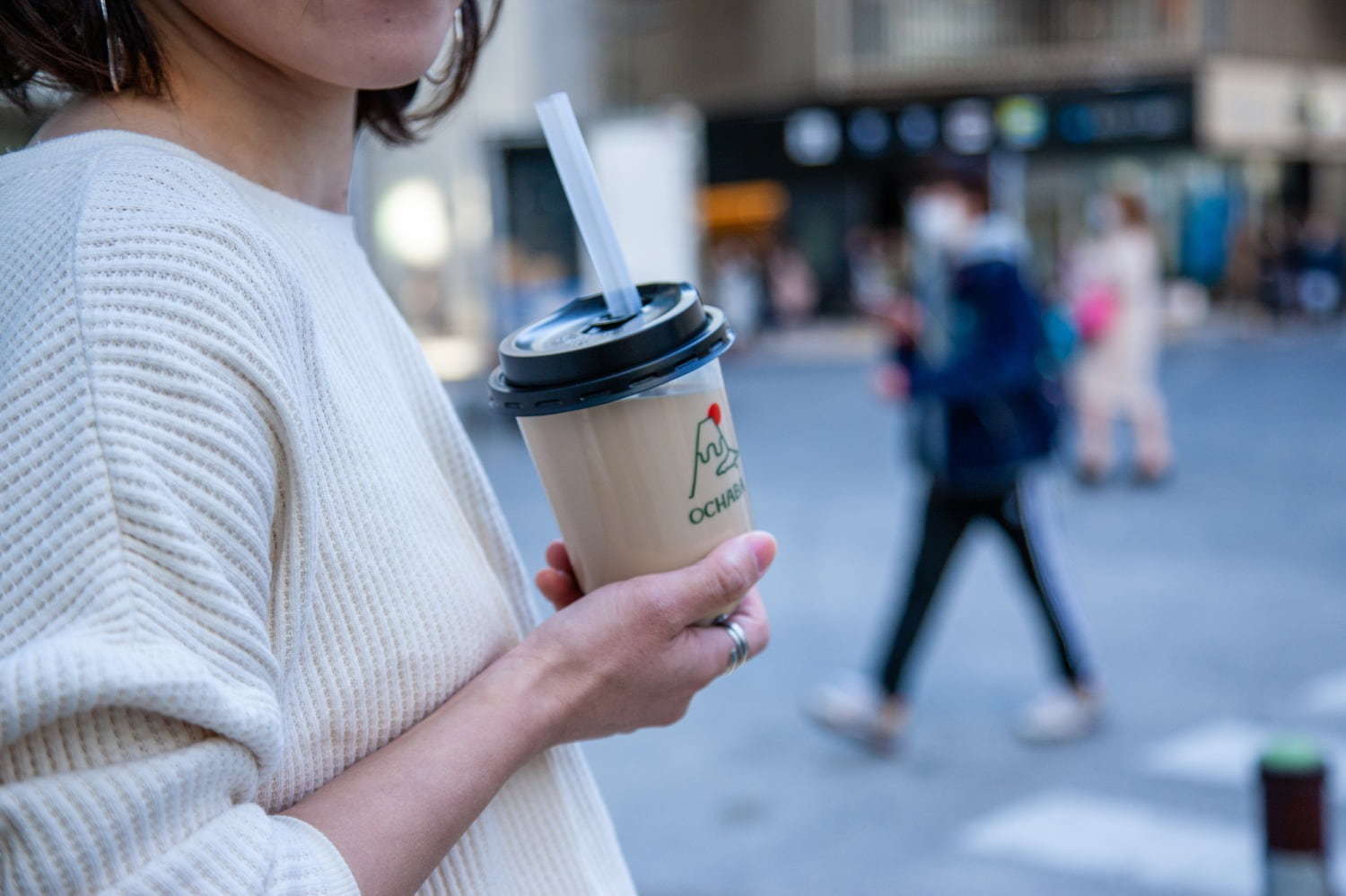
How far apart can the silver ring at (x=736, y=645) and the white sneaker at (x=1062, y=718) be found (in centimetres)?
394

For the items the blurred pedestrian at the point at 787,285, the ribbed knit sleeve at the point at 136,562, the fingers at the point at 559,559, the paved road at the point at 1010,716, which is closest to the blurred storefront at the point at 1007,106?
the blurred pedestrian at the point at 787,285

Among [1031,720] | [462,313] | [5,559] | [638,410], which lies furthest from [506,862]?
[462,313]

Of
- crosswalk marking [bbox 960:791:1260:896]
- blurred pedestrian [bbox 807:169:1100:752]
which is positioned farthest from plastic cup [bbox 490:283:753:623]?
blurred pedestrian [bbox 807:169:1100:752]

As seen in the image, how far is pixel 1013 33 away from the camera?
25.6 m

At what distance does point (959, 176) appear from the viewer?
17.6 feet

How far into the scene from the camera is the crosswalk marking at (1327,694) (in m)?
4.97

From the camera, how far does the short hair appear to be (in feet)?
17.4

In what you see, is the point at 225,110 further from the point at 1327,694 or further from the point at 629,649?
the point at 1327,694

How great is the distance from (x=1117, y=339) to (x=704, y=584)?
9.43m

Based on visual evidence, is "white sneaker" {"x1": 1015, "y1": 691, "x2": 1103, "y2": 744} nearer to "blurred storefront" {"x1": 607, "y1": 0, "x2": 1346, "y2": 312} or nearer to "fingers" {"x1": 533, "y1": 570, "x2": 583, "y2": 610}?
"fingers" {"x1": 533, "y1": 570, "x2": 583, "y2": 610}

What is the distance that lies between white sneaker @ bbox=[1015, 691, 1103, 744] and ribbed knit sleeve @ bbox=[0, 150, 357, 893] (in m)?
4.40

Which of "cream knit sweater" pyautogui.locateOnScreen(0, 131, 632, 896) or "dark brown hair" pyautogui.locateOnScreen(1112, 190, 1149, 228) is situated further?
"dark brown hair" pyautogui.locateOnScreen(1112, 190, 1149, 228)

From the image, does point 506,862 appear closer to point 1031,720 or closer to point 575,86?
point 1031,720

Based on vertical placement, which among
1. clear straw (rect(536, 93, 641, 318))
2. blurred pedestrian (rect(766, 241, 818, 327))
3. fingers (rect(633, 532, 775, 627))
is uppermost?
clear straw (rect(536, 93, 641, 318))
